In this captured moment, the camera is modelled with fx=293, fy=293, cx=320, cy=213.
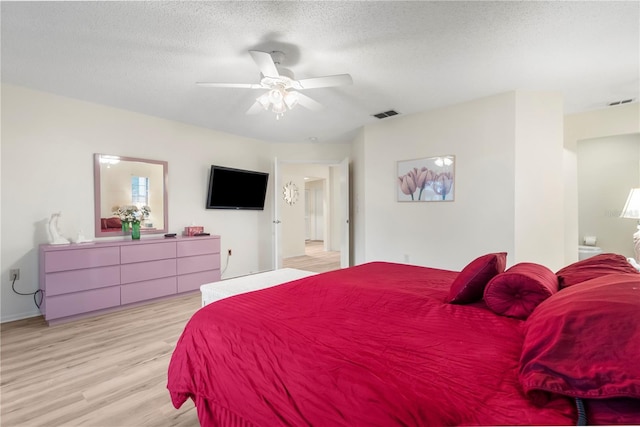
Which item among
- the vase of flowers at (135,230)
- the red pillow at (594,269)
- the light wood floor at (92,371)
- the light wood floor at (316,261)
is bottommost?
the light wood floor at (92,371)

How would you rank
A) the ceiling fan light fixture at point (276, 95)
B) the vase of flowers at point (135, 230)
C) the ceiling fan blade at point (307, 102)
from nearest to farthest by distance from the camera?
1. the ceiling fan light fixture at point (276, 95)
2. the ceiling fan blade at point (307, 102)
3. the vase of flowers at point (135, 230)

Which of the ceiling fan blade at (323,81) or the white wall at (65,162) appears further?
the white wall at (65,162)

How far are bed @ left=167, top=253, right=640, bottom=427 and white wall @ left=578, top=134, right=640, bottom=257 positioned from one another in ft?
11.2

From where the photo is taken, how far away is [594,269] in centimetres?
140

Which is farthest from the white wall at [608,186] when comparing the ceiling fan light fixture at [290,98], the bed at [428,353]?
the ceiling fan light fixture at [290,98]

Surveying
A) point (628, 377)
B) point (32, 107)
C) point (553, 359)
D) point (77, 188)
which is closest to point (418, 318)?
point (553, 359)

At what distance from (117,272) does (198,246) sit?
952 millimetres

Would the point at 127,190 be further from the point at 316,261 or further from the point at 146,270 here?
the point at 316,261

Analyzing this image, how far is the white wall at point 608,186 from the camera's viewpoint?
3.72 m

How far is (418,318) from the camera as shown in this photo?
1.30 m

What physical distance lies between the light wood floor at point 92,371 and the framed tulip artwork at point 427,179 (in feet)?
10.1

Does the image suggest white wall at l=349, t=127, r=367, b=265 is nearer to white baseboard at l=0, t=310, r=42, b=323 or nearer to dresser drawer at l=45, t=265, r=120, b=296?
dresser drawer at l=45, t=265, r=120, b=296

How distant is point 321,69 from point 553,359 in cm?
253

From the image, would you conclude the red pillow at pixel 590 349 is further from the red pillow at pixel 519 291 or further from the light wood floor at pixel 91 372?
the light wood floor at pixel 91 372
